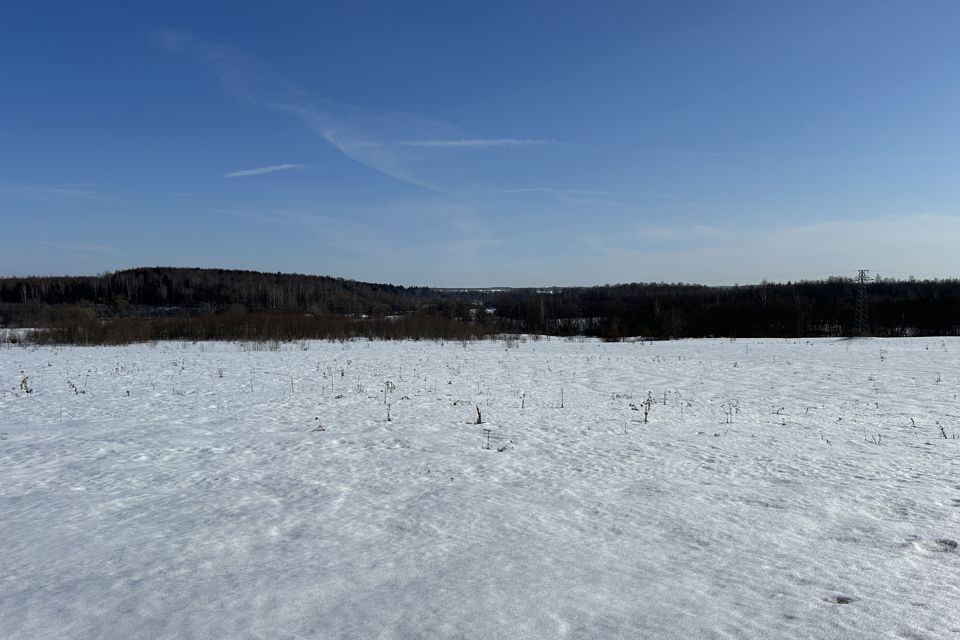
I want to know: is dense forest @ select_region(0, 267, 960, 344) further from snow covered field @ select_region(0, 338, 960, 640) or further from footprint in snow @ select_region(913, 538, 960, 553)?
footprint in snow @ select_region(913, 538, 960, 553)

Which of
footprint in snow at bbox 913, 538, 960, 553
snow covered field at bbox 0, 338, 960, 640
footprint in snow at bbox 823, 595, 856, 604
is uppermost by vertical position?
footprint in snow at bbox 823, 595, 856, 604

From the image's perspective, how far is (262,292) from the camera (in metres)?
104

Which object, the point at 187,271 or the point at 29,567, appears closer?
the point at 29,567

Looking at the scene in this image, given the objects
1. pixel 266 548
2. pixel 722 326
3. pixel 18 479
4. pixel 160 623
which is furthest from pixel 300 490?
pixel 722 326

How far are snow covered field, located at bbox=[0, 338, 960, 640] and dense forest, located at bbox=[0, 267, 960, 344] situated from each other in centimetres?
2800

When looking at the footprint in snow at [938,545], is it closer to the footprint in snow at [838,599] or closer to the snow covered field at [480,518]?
the snow covered field at [480,518]

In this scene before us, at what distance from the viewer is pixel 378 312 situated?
66.2 meters

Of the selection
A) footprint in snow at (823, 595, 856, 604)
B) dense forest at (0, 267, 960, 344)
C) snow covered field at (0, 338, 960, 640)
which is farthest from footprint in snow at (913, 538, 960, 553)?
dense forest at (0, 267, 960, 344)

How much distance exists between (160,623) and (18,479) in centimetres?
483

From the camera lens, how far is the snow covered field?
3332mm

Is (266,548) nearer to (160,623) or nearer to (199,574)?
(199,574)

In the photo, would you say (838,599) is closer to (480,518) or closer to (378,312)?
(480,518)

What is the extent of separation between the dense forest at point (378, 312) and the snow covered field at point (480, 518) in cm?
2800

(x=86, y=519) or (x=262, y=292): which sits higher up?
(x=262, y=292)
